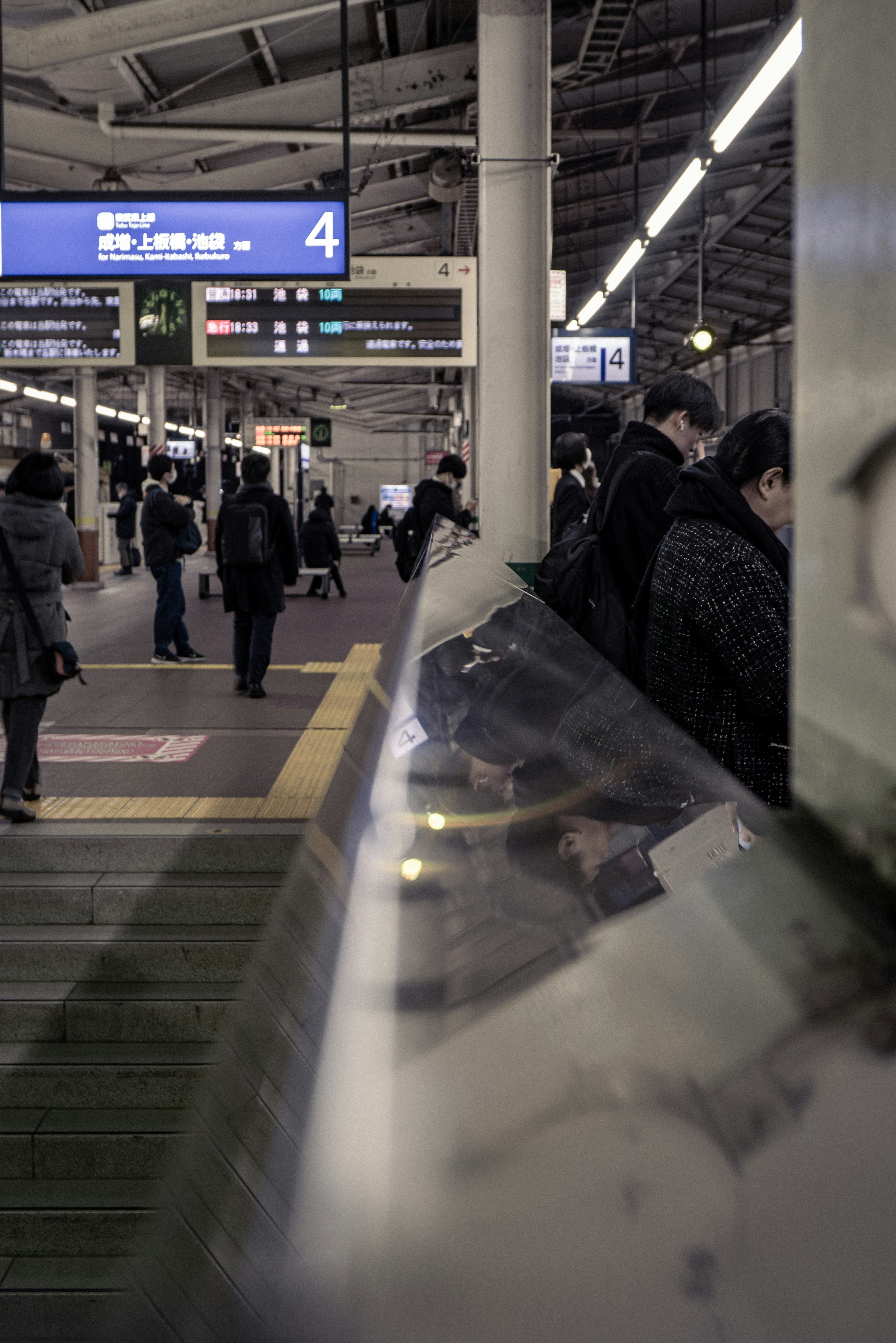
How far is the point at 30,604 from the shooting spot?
15.2 feet

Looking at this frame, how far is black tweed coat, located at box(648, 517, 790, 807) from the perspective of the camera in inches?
68.7

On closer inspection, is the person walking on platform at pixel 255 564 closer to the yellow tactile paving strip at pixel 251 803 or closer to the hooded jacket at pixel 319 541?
the yellow tactile paving strip at pixel 251 803

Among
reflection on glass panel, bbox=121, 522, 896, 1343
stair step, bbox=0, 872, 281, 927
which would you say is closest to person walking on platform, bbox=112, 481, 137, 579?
stair step, bbox=0, 872, 281, 927

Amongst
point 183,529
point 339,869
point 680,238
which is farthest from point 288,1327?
point 680,238

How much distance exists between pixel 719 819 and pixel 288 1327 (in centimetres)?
38

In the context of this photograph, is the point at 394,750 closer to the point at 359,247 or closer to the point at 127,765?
the point at 127,765

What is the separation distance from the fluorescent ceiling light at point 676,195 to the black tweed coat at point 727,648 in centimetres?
631

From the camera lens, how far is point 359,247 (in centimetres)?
1667

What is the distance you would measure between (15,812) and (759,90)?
488cm

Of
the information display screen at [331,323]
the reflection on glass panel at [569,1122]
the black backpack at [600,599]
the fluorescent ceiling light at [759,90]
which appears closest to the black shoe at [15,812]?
the black backpack at [600,599]

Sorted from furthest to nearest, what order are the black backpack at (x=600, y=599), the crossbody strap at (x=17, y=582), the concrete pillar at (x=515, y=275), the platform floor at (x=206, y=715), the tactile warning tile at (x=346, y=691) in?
1. the tactile warning tile at (x=346, y=691)
2. the concrete pillar at (x=515, y=275)
3. the platform floor at (x=206, y=715)
4. the crossbody strap at (x=17, y=582)
5. the black backpack at (x=600, y=599)

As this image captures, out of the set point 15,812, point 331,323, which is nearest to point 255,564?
point 15,812

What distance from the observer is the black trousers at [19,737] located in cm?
466

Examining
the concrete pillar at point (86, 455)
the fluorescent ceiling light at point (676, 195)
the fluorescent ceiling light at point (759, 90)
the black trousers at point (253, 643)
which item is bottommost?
the black trousers at point (253, 643)
